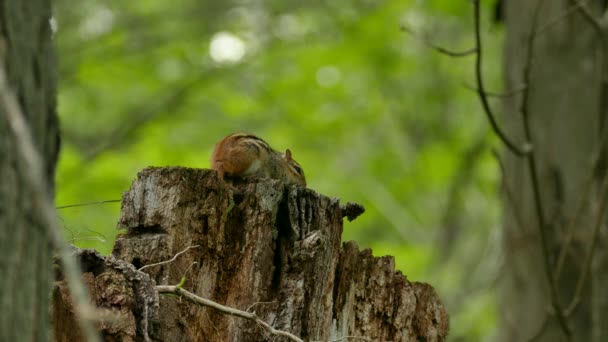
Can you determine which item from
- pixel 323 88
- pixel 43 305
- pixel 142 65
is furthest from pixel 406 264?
pixel 43 305

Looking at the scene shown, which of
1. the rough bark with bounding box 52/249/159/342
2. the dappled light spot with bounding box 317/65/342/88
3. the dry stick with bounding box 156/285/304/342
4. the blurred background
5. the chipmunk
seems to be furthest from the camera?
the dappled light spot with bounding box 317/65/342/88

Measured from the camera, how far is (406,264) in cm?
984

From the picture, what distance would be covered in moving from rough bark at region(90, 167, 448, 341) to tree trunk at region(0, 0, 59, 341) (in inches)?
59.3

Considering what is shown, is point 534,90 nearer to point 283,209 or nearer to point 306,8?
point 283,209

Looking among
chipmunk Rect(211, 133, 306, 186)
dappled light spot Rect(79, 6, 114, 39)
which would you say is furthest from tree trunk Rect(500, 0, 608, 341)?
dappled light spot Rect(79, 6, 114, 39)

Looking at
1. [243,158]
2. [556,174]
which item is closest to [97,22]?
[243,158]

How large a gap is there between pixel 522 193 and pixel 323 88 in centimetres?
534

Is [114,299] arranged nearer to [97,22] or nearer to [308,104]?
[308,104]

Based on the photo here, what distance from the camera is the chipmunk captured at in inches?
177

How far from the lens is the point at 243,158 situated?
4.52 m

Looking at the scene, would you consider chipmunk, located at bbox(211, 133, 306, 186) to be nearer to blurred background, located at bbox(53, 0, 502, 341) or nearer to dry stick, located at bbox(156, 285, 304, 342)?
dry stick, located at bbox(156, 285, 304, 342)

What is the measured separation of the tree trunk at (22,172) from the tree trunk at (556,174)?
3.95 m

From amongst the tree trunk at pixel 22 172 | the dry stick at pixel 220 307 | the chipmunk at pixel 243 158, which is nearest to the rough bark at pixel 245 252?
the dry stick at pixel 220 307

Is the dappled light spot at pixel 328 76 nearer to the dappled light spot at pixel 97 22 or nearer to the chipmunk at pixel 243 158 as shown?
the dappled light spot at pixel 97 22
